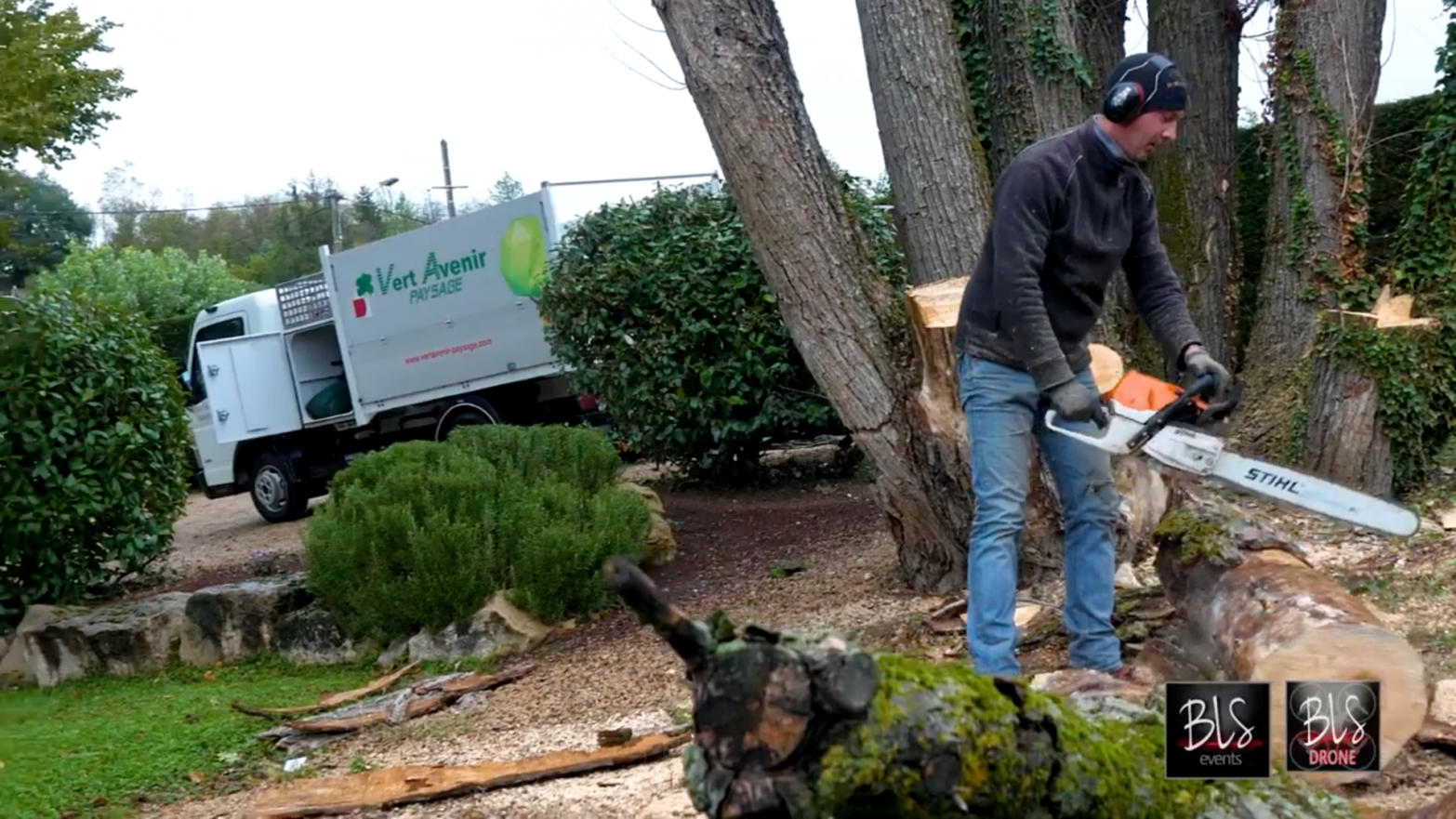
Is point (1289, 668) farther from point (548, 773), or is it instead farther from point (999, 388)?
point (548, 773)

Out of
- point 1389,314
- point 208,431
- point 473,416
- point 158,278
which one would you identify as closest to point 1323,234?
point 1389,314

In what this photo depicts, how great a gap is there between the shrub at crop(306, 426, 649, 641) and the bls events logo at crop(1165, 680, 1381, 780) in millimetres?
4292

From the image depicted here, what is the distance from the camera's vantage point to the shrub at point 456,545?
22.4ft

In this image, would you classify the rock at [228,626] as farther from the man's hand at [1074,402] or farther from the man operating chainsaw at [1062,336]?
the man's hand at [1074,402]

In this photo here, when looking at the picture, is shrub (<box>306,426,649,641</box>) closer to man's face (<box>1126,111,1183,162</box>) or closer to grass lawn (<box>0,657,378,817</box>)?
grass lawn (<box>0,657,378,817</box>)

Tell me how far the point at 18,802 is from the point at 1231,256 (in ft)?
27.8

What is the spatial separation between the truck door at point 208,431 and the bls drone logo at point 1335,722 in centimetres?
1433

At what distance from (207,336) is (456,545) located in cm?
1118

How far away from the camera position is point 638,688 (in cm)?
568

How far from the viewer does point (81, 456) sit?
29.0 ft

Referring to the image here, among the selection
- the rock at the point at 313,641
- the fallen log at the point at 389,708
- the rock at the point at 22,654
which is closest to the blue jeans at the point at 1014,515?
the fallen log at the point at 389,708

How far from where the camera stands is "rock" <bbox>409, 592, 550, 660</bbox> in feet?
22.1

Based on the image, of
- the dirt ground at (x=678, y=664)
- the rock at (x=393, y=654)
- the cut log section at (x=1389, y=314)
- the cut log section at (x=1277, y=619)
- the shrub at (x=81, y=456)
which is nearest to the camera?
the cut log section at (x=1277, y=619)

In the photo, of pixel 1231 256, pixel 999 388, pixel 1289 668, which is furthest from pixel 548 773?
pixel 1231 256
